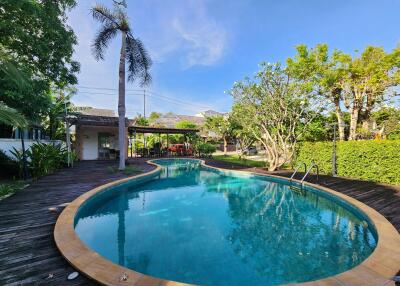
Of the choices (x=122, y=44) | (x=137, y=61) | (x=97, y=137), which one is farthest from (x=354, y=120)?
(x=97, y=137)

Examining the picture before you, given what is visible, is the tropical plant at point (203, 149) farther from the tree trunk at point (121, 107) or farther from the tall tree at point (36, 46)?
the tall tree at point (36, 46)

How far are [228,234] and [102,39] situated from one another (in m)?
13.8

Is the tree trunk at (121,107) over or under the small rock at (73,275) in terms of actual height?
over

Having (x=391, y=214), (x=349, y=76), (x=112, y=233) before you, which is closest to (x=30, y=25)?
(x=112, y=233)

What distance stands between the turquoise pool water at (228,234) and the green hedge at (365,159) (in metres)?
3.57

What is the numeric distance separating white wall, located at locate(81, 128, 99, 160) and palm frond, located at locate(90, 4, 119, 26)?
10.7 meters

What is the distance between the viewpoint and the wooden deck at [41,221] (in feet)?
9.77

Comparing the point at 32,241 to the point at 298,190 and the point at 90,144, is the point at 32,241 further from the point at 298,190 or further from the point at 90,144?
the point at 90,144

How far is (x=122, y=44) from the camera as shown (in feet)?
43.9

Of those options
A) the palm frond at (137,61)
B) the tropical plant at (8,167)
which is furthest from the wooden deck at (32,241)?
the palm frond at (137,61)

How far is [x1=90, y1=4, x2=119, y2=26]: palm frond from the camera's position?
12398 millimetres

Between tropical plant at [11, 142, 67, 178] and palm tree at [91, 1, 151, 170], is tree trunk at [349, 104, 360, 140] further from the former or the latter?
tropical plant at [11, 142, 67, 178]

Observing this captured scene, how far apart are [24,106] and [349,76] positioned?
19248 mm

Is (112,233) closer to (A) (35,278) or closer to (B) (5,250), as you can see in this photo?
A: (B) (5,250)
